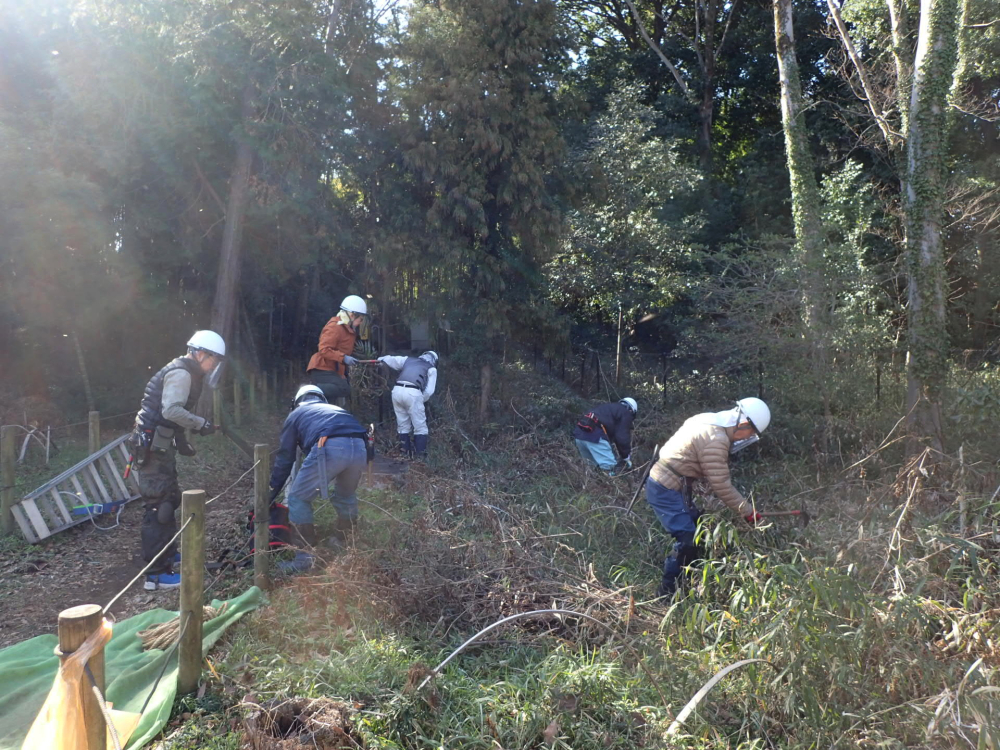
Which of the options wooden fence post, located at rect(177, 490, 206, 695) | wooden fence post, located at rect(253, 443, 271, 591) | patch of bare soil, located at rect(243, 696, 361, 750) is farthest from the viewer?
wooden fence post, located at rect(253, 443, 271, 591)

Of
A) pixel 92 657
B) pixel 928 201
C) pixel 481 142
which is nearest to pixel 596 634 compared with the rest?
pixel 92 657

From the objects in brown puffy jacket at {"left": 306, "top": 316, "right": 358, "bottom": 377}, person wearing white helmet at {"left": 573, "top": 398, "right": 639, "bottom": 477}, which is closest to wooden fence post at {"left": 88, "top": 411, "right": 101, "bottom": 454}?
brown puffy jacket at {"left": 306, "top": 316, "right": 358, "bottom": 377}

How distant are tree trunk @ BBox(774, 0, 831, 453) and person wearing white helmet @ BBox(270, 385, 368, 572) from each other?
567cm

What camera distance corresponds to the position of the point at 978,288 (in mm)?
12930

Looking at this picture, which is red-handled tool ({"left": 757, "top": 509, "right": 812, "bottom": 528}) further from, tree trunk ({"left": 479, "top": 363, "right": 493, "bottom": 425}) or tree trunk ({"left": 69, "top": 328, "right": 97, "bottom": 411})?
tree trunk ({"left": 69, "top": 328, "right": 97, "bottom": 411})

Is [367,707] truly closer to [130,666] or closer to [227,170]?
[130,666]

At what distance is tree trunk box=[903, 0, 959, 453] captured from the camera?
8961 mm

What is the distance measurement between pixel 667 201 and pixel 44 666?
12039mm

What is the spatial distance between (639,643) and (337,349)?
223 inches

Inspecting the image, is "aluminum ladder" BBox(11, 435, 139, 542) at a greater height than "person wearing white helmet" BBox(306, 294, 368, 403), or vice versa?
"person wearing white helmet" BBox(306, 294, 368, 403)

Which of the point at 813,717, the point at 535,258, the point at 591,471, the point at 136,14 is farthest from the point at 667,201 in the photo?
the point at 813,717

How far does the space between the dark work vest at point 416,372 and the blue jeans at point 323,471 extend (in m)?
3.54

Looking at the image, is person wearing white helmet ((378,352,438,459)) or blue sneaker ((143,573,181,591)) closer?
blue sneaker ((143,573,181,591))

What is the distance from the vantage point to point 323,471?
212 inches
